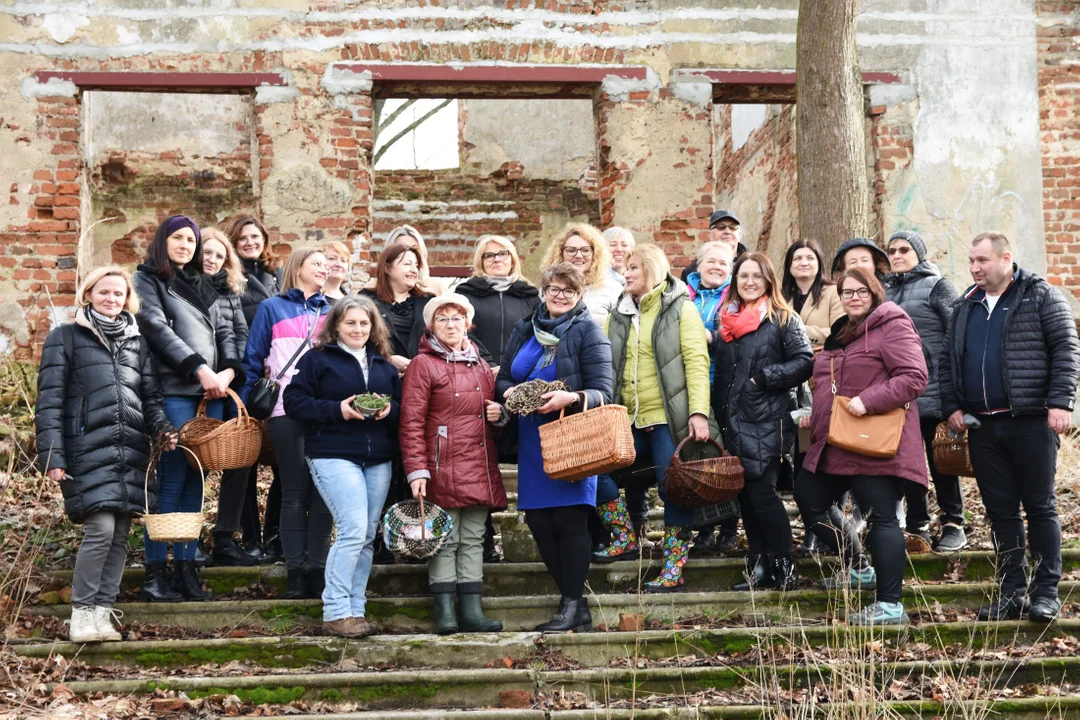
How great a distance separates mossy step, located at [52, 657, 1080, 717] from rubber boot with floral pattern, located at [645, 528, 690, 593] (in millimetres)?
856

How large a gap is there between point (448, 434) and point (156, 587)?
1.70 m

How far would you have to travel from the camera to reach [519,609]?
5707 mm

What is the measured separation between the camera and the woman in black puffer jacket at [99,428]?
5332mm

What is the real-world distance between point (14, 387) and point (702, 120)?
6.37m

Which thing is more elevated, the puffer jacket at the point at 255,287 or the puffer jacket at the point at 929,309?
the puffer jacket at the point at 255,287

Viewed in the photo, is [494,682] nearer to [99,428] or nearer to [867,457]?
[867,457]

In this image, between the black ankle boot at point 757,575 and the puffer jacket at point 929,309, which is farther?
the puffer jacket at point 929,309

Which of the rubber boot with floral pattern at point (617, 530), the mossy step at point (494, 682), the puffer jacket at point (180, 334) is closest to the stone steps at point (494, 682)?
the mossy step at point (494, 682)

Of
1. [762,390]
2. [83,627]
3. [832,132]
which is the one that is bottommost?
[83,627]

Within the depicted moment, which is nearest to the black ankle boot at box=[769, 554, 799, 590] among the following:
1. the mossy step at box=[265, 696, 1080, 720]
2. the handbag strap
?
the mossy step at box=[265, 696, 1080, 720]

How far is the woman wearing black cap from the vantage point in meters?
6.39

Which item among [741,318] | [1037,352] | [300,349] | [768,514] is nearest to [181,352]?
[300,349]

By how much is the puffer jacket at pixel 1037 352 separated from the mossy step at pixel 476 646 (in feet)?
3.52

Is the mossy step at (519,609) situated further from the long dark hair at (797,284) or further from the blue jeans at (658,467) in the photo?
the long dark hair at (797,284)
